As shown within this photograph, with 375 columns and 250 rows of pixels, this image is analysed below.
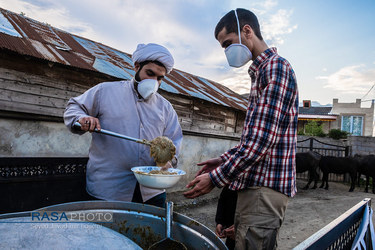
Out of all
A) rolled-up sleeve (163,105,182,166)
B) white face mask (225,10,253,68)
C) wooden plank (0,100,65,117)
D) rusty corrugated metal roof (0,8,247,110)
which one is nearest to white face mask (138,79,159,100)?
rolled-up sleeve (163,105,182,166)

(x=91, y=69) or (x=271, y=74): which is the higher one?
(x=91, y=69)

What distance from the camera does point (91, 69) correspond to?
5.70m

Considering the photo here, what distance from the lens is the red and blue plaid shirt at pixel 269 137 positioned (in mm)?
1371

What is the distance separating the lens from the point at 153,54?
216 cm

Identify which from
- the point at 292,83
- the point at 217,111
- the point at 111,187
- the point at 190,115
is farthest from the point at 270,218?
the point at 217,111

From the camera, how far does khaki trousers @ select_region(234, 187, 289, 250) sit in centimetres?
145

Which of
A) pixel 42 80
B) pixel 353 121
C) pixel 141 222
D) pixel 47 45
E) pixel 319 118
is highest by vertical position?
pixel 353 121

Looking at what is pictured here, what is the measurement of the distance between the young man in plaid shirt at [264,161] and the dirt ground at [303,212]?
3.51 meters

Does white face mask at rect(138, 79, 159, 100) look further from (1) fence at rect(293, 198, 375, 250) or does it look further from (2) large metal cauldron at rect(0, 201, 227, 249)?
(1) fence at rect(293, 198, 375, 250)

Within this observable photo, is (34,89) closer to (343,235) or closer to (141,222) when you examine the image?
(141,222)

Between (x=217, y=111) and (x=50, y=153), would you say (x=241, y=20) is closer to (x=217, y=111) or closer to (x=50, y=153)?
(x=50, y=153)

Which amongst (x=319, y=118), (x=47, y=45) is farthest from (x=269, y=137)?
(x=319, y=118)

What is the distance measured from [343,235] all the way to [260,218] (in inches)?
25.9

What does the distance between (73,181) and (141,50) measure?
1263 millimetres
